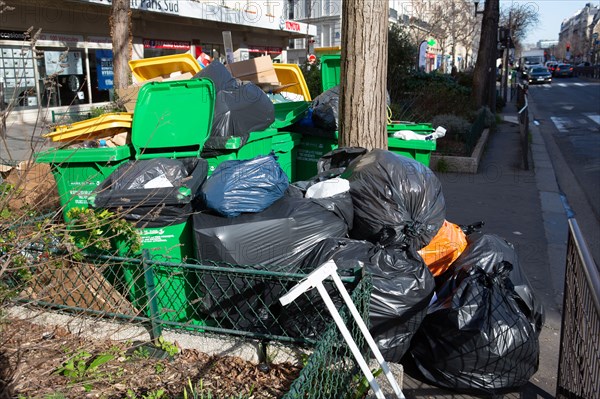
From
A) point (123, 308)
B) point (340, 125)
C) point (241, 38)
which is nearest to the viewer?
point (123, 308)

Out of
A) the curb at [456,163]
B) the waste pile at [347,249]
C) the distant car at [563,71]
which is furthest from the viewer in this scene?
the distant car at [563,71]

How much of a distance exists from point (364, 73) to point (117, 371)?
3326 mm

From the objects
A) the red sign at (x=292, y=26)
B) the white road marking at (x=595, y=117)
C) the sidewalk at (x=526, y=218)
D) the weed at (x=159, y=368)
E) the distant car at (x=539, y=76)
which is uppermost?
the red sign at (x=292, y=26)

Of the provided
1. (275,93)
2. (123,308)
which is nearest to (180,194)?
(123,308)

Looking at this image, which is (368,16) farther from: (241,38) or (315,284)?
(241,38)

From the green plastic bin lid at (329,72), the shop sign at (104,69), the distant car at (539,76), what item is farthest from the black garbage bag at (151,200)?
the distant car at (539,76)

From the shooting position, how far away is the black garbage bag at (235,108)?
500 cm

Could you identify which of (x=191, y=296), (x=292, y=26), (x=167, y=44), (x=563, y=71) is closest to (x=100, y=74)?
(x=167, y=44)

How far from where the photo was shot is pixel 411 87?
1473 centimetres

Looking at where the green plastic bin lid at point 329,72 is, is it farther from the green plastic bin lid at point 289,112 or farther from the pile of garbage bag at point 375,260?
the pile of garbage bag at point 375,260

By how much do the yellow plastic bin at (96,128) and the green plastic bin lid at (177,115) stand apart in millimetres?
194

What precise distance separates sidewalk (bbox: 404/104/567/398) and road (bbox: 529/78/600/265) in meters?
0.27

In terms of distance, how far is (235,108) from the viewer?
5.13 meters

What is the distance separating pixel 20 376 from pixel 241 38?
24.3 meters
